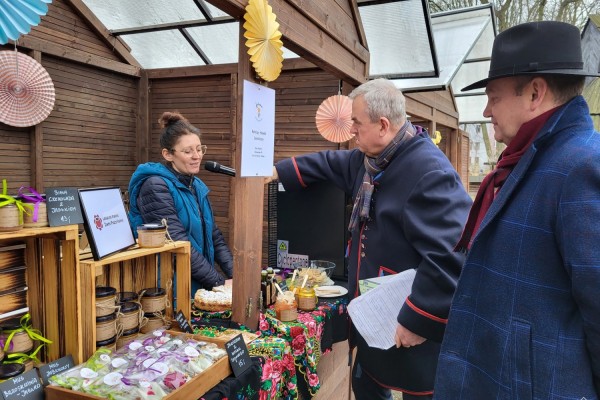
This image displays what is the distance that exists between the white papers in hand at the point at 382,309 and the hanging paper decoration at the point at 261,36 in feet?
3.69

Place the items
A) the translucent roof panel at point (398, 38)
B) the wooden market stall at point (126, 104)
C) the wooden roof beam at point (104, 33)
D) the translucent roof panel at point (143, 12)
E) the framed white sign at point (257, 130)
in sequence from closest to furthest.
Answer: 1. the framed white sign at point (257, 130)
2. the translucent roof panel at point (398, 38)
3. the wooden market stall at point (126, 104)
4. the translucent roof panel at point (143, 12)
5. the wooden roof beam at point (104, 33)

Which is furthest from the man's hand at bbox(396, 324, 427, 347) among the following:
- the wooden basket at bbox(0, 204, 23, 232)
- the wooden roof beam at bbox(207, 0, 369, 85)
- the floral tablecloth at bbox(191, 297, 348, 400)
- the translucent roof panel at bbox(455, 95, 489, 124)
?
the translucent roof panel at bbox(455, 95, 489, 124)

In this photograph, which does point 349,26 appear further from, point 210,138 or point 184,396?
point 184,396

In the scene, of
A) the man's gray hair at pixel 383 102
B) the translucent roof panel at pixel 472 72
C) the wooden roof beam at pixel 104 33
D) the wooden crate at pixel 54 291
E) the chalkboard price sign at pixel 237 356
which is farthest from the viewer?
the translucent roof panel at pixel 472 72

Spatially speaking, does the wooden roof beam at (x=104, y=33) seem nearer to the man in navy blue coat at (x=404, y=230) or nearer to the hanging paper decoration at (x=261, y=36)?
the hanging paper decoration at (x=261, y=36)

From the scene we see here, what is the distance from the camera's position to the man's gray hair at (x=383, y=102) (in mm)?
2057

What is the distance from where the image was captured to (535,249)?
1.07 m

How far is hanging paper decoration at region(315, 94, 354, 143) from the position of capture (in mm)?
3570

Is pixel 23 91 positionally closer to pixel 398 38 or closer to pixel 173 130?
pixel 173 130

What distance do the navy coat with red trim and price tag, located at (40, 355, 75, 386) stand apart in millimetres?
1202

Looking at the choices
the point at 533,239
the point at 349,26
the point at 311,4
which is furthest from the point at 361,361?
the point at 349,26

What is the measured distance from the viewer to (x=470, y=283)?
4.05ft

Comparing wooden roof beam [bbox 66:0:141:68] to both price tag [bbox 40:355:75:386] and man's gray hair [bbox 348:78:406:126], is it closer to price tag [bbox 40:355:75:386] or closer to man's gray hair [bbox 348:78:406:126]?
man's gray hair [bbox 348:78:406:126]

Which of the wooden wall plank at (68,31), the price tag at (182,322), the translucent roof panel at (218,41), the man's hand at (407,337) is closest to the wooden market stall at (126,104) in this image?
the wooden wall plank at (68,31)
